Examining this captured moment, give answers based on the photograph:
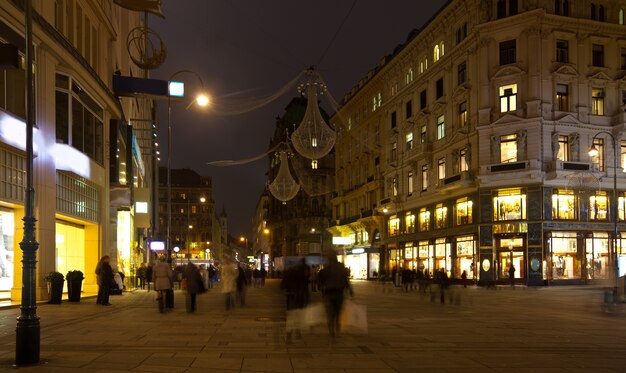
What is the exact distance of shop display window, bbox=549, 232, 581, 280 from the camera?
43.7m

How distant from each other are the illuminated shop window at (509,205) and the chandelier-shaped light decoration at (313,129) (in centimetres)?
1838

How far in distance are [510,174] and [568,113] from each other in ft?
19.1

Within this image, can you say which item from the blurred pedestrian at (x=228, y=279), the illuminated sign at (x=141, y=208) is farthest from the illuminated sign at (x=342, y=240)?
the blurred pedestrian at (x=228, y=279)

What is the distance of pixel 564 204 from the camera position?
44.0 m

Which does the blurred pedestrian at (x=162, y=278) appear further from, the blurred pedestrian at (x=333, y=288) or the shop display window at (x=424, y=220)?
the shop display window at (x=424, y=220)

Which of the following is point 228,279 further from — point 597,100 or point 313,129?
point 597,100

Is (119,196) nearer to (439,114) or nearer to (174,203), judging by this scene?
(439,114)

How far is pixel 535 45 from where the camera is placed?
142 ft

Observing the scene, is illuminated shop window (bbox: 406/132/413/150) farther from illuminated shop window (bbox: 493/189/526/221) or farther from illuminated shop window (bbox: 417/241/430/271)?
illuminated shop window (bbox: 493/189/526/221)

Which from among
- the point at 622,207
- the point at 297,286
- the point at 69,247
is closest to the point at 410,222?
the point at 622,207

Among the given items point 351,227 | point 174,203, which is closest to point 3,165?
point 351,227

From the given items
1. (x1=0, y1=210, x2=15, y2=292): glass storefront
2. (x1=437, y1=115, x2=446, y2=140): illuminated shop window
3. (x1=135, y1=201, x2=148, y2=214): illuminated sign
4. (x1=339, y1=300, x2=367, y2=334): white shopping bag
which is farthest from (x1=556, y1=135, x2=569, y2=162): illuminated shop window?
(x1=0, y1=210, x2=15, y2=292): glass storefront

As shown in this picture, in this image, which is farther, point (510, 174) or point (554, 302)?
point (510, 174)

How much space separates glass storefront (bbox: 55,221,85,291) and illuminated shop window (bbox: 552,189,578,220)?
102 feet
